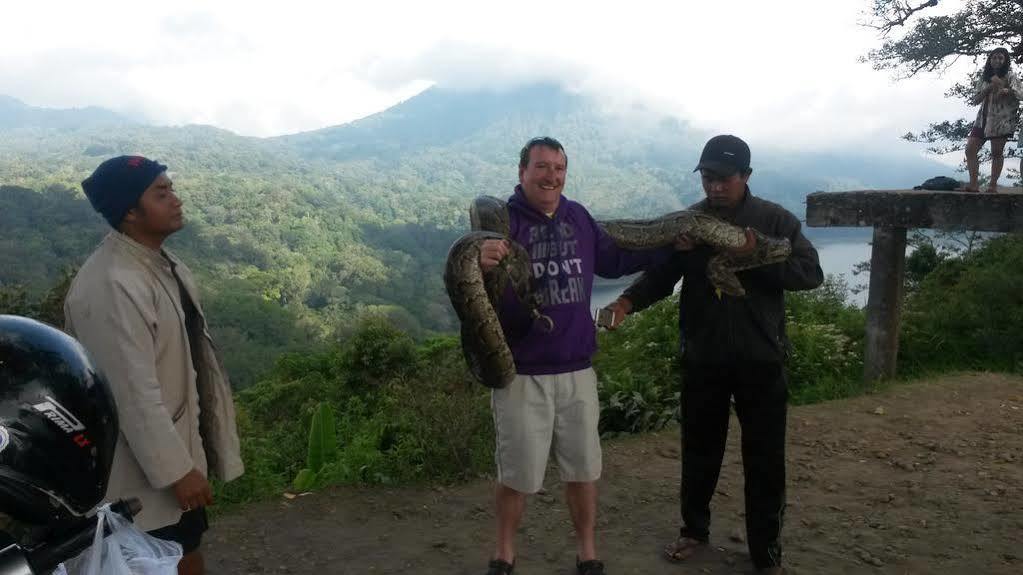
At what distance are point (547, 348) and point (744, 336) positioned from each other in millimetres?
1040

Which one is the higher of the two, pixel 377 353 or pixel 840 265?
pixel 840 265

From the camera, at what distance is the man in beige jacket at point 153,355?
2.46 m

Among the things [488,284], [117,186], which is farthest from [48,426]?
[488,284]

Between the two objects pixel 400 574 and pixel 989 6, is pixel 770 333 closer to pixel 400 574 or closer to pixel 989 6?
pixel 400 574

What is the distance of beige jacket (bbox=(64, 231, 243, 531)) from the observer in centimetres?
245

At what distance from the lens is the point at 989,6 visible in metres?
14.2

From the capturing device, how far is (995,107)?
7691 mm

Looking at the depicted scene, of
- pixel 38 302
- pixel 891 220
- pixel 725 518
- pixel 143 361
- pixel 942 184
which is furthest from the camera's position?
pixel 38 302

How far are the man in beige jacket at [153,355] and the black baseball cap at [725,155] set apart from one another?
246cm

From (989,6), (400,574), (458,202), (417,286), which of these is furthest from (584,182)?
(400,574)

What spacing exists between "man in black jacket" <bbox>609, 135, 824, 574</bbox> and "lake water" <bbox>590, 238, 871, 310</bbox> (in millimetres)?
9190

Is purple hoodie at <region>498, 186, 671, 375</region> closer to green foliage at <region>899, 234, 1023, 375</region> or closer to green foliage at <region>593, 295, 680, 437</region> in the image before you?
green foliage at <region>593, 295, 680, 437</region>

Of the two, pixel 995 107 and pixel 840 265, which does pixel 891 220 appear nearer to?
pixel 995 107

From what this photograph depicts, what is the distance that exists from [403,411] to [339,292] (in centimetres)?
6798
